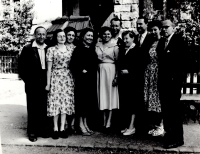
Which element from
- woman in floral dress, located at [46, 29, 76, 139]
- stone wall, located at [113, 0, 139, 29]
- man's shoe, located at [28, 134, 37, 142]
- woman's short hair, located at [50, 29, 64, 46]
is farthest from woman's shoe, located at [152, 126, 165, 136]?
stone wall, located at [113, 0, 139, 29]

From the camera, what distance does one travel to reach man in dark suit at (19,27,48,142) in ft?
17.8

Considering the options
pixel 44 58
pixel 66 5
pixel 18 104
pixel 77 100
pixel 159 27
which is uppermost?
pixel 66 5

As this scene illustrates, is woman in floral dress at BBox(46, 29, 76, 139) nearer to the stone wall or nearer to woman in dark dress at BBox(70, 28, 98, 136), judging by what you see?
woman in dark dress at BBox(70, 28, 98, 136)

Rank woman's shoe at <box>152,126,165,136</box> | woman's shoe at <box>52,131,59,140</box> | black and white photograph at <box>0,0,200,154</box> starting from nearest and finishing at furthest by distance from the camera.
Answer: black and white photograph at <box>0,0,200,154</box> < woman's shoe at <box>52,131,59,140</box> < woman's shoe at <box>152,126,165,136</box>

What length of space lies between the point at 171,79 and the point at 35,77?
7.23 feet

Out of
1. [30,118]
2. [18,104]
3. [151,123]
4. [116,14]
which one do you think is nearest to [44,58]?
[30,118]

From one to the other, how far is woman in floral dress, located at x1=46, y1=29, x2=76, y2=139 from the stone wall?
14.2ft

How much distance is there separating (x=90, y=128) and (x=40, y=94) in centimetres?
125

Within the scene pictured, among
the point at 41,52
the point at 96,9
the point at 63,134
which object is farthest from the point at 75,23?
the point at 96,9

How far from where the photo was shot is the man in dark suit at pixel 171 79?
503 cm

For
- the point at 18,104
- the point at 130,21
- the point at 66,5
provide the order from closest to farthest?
1. the point at 18,104
2. the point at 130,21
3. the point at 66,5

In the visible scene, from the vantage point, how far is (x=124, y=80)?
574cm

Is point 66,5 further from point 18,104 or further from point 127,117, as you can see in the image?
point 127,117

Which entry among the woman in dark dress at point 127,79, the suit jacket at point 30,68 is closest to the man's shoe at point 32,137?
the suit jacket at point 30,68
